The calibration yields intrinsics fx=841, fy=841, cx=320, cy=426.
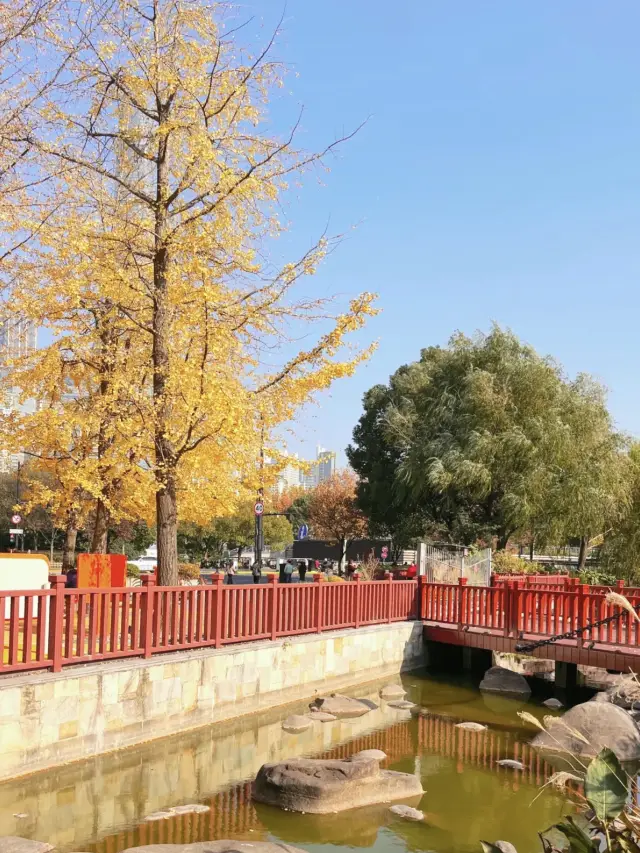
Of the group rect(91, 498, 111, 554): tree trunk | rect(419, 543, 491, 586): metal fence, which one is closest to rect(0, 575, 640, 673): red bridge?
rect(419, 543, 491, 586): metal fence

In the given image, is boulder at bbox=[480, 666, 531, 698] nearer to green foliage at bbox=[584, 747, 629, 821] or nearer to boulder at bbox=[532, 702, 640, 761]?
boulder at bbox=[532, 702, 640, 761]

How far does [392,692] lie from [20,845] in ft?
28.8

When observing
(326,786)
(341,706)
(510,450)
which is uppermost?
(510,450)

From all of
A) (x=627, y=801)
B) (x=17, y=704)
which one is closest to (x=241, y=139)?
(x=17, y=704)

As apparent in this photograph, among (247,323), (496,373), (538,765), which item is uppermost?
(496,373)

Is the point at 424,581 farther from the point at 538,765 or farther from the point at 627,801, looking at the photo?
the point at 627,801

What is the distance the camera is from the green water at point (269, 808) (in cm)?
751

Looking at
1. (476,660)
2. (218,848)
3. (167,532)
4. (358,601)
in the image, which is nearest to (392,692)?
(358,601)

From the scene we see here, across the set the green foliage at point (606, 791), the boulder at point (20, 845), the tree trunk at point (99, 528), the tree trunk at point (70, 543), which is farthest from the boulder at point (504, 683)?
the green foliage at point (606, 791)

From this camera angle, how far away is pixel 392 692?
14.6 metres

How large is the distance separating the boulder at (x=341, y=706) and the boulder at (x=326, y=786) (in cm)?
374

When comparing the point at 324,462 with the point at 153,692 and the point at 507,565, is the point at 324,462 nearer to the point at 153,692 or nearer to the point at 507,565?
the point at 153,692

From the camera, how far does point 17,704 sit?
26.9 feet

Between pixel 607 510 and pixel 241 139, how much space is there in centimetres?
2211
